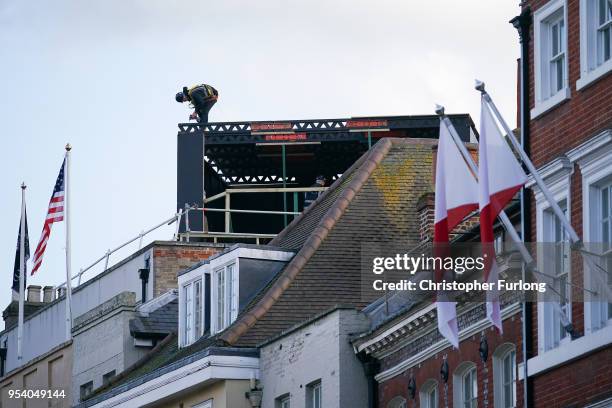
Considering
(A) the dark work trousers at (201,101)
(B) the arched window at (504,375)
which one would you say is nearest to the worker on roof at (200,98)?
(A) the dark work trousers at (201,101)

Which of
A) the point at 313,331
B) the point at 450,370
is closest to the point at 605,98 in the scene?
the point at 450,370

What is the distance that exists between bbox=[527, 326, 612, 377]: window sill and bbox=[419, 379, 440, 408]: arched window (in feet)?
19.8

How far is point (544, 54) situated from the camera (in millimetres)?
35812

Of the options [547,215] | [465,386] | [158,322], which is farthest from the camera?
[158,322]

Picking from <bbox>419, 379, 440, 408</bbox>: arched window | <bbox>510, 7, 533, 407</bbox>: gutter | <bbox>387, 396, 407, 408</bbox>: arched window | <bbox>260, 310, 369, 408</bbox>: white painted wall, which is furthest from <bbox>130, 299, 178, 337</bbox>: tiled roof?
<bbox>510, 7, 533, 407</bbox>: gutter

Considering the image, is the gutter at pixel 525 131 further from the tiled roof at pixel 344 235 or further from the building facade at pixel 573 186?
the tiled roof at pixel 344 235

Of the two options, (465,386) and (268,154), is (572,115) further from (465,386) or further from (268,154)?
(268,154)

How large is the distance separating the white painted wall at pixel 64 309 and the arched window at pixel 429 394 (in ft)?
75.5

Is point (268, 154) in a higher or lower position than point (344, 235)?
higher

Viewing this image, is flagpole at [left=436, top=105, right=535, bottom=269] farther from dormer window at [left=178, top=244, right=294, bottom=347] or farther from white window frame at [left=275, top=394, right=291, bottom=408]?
dormer window at [left=178, top=244, right=294, bottom=347]

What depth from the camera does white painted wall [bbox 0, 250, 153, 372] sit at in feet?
216

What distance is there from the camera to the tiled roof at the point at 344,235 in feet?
164

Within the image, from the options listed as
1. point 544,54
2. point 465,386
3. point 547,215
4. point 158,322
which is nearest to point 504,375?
point 465,386

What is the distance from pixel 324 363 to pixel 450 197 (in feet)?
36.4
